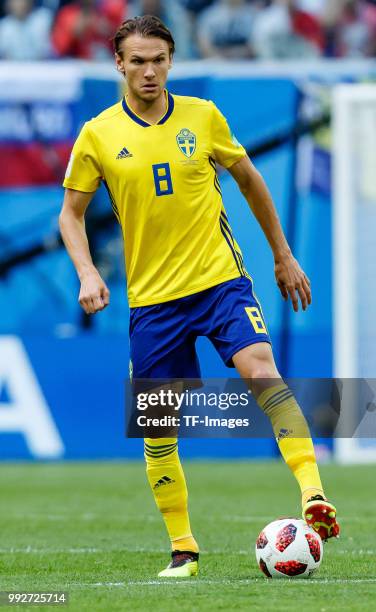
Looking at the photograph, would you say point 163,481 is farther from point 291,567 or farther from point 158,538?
point 158,538

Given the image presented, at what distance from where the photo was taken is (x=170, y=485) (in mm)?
6418

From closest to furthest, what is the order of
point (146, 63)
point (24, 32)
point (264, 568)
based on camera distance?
point (264, 568), point (146, 63), point (24, 32)

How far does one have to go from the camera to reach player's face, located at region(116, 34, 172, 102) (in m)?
6.14

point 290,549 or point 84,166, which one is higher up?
point 84,166

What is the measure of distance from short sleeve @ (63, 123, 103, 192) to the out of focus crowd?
9943 millimetres

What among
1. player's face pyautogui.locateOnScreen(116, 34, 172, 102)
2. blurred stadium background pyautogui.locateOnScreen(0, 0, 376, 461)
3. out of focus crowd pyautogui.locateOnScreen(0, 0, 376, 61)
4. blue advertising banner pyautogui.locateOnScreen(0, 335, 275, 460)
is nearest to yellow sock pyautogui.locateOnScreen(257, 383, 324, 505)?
player's face pyautogui.locateOnScreen(116, 34, 172, 102)

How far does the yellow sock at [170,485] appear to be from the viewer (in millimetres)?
6375

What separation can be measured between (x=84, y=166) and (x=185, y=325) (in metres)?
0.87

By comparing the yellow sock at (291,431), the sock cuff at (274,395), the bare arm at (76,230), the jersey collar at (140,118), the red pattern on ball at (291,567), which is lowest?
the red pattern on ball at (291,567)

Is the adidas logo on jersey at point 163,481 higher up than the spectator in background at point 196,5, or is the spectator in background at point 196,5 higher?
the spectator in background at point 196,5

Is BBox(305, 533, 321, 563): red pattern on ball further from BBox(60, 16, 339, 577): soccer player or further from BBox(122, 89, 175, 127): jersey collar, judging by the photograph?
BBox(122, 89, 175, 127): jersey collar

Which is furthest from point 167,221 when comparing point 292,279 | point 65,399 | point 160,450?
point 65,399

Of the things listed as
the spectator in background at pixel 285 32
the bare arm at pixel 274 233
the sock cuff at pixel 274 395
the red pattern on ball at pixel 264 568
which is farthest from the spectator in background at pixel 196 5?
the red pattern on ball at pixel 264 568

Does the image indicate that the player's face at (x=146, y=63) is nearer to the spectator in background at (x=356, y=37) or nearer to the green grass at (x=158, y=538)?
the green grass at (x=158, y=538)
